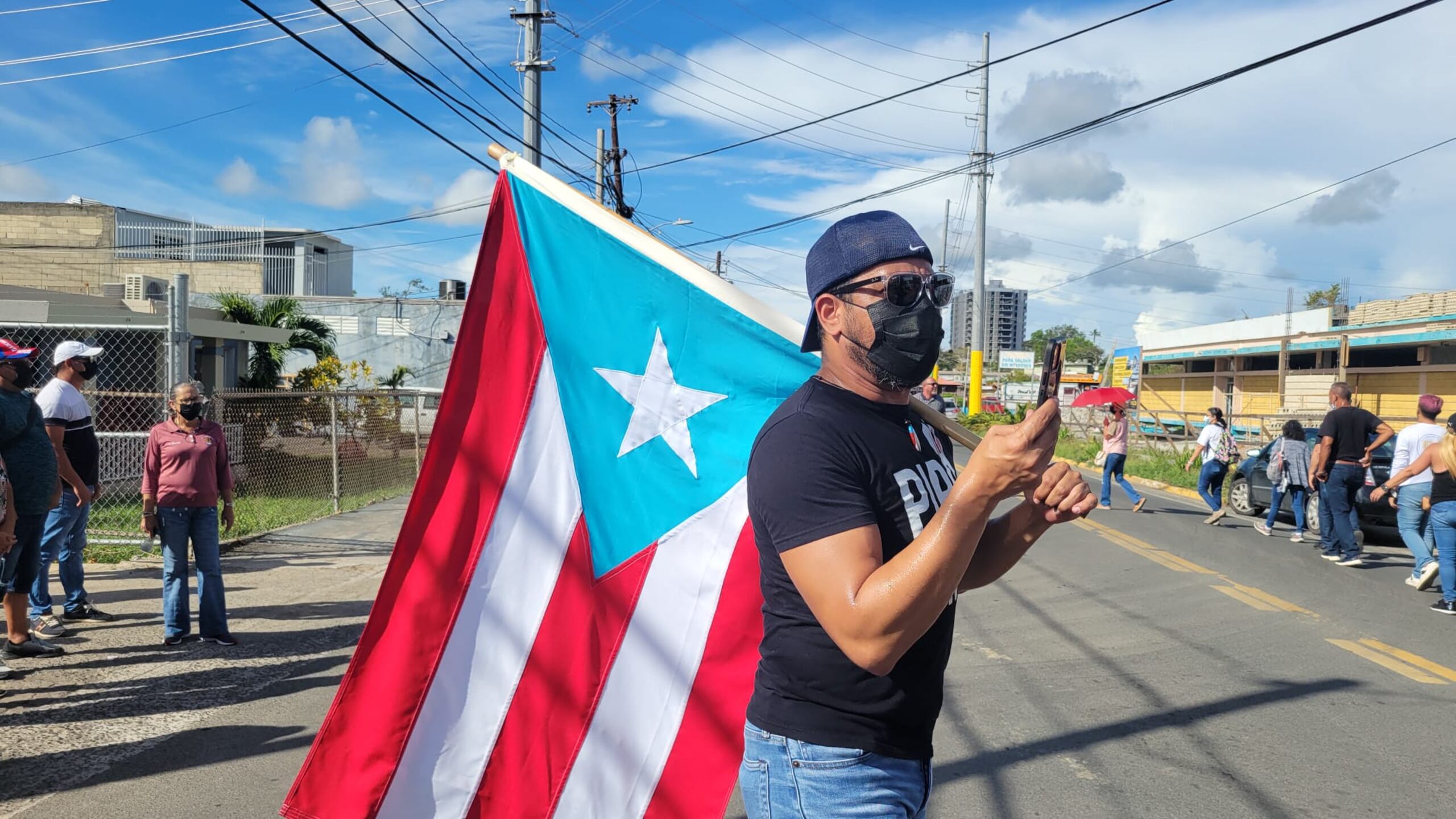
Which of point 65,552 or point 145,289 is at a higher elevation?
point 145,289

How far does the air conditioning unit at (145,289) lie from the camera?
720 inches

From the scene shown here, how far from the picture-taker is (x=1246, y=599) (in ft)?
28.9

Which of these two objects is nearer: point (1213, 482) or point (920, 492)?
point (920, 492)

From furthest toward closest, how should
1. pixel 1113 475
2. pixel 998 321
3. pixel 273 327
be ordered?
pixel 998 321
pixel 273 327
pixel 1113 475

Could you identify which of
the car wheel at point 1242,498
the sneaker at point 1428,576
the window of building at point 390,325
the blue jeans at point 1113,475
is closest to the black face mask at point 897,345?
the sneaker at point 1428,576

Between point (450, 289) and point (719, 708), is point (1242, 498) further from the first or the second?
point (450, 289)

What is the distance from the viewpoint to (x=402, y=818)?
3000mm

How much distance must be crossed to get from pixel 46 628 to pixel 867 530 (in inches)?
288

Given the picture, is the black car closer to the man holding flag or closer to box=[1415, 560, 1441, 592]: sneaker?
box=[1415, 560, 1441, 592]: sneaker

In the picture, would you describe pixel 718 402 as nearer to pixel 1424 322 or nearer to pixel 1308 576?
pixel 1308 576

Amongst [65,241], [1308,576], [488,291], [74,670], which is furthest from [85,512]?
[65,241]

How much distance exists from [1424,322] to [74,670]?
1281 inches

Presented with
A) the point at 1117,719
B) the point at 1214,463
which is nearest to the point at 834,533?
the point at 1117,719

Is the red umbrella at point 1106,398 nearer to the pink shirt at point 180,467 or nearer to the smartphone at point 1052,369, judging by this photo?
→ the pink shirt at point 180,467
